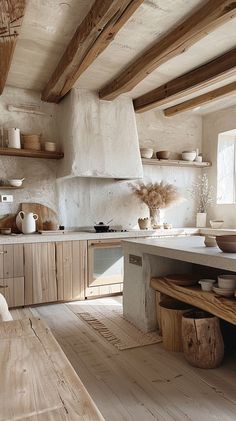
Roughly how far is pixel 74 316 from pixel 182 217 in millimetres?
2728

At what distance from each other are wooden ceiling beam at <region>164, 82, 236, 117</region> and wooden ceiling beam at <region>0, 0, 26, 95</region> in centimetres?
258

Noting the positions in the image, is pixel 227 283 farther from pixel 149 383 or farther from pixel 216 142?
pixel 216 142

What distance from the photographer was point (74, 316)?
3213 mm

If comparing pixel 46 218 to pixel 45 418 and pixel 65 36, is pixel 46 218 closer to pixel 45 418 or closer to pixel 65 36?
pixel 65 36

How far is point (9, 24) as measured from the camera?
2125mm

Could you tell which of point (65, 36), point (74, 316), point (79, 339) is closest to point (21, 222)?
point (74, 316)

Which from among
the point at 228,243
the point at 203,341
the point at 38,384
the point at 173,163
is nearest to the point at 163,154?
the point at 173,163

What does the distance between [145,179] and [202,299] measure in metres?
2.95

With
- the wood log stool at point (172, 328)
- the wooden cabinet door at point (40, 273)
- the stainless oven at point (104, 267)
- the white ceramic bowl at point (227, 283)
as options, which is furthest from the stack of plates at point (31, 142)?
the white ceramic bowl at point (227, 283)

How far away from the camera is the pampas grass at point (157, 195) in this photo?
4484 millimetres

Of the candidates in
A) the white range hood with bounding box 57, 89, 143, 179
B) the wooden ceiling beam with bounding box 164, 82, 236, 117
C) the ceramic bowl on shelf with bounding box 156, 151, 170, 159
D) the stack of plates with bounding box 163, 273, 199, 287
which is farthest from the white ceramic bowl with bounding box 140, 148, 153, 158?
the stack of plates with bounding box 163, 273, 199, 287

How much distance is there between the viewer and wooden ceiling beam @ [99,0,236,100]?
2.16 meters

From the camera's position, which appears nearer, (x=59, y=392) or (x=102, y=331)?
(x=59, y=392)

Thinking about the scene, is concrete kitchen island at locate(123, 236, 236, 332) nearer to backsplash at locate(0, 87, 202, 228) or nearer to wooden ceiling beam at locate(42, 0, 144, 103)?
backsplash at locate(0, 87, 202, 228)
